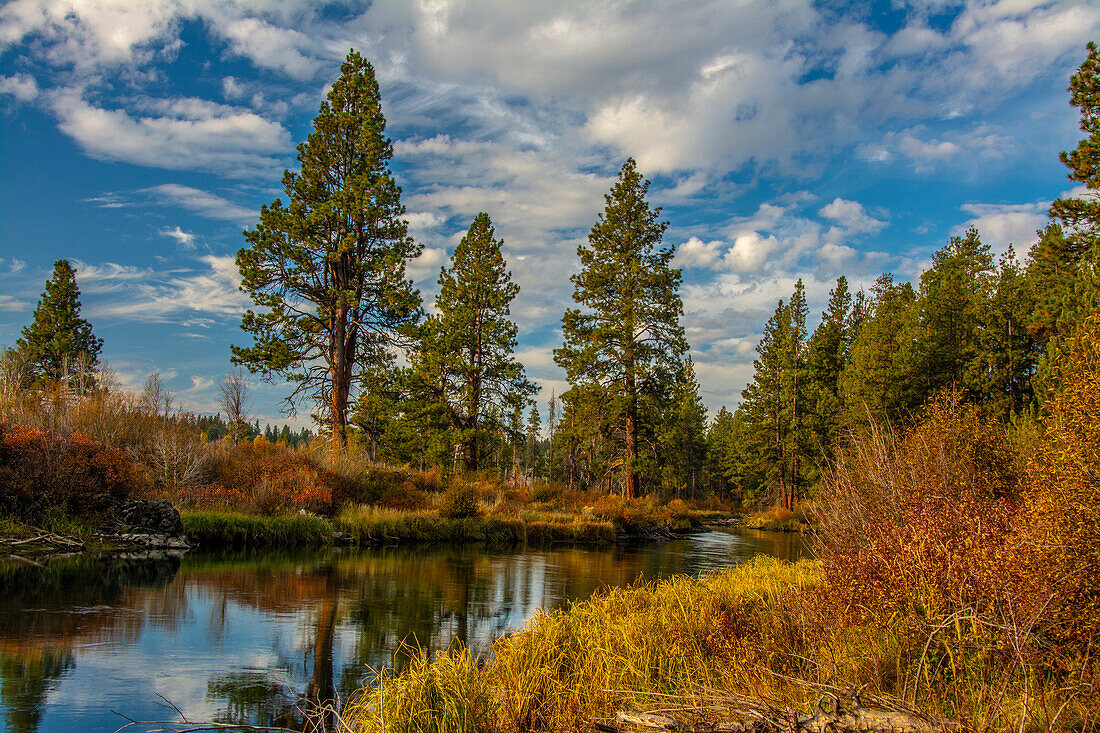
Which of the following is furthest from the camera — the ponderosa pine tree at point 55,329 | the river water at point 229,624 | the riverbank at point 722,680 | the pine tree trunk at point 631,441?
the ponderosa pine tree at point 55,329

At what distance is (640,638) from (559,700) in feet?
5.82

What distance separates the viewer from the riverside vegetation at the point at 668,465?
5.25 m

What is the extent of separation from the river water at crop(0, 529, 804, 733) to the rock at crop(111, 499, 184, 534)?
143cm

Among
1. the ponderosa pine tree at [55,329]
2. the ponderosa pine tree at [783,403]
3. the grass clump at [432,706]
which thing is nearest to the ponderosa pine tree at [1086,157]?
the grass clump at [432,706]

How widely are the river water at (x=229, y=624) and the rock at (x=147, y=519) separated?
1428mm

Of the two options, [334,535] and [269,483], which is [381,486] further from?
[269,483]

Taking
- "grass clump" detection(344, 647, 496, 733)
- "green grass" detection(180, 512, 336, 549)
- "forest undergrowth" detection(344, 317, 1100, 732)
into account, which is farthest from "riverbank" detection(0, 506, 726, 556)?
"grass clump" detection(344, 647, 496, 733)

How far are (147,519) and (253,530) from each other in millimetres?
2937

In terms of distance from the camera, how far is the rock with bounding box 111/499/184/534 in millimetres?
16172

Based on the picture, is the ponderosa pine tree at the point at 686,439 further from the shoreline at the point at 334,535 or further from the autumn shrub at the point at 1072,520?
the autumn shrub at the point at 1072,520

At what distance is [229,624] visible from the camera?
9711mm

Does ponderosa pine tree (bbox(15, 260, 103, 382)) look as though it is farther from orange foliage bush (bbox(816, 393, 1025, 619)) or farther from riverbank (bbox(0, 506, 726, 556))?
orange foliage bush (bbox(816, 393, 1025, 619))

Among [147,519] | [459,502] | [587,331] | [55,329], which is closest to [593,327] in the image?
[587,331]

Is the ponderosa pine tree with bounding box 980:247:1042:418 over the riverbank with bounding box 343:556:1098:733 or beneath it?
Answer: over
